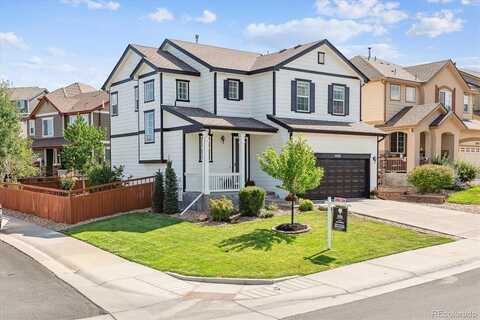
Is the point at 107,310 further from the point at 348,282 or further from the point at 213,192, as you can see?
the point at 213,192

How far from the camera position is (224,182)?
22.5m

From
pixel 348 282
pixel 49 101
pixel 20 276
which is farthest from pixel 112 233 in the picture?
pixel 49 101

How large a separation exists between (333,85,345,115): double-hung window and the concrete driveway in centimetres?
588

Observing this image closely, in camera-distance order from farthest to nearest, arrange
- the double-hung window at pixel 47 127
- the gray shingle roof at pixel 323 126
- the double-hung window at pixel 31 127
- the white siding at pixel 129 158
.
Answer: the double-hung window at pixel 31 127 → the double-hung window at pixel 47 127 → the white siding at pixel 129 158 → the gray shingle roof at pixel 323 126

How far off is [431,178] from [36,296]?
65.1ft

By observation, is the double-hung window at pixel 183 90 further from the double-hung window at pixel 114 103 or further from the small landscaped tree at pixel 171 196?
the double-hung window at pixel 114 103

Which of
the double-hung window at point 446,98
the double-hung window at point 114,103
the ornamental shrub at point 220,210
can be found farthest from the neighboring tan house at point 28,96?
the ornamental shrub at point 220,210

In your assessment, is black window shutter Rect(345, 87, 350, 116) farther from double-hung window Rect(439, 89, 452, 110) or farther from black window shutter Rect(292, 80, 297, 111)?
double-hung window Rect(439, 89, 452, 110)

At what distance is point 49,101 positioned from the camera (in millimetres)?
47219

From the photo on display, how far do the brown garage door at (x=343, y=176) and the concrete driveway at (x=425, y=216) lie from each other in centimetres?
174

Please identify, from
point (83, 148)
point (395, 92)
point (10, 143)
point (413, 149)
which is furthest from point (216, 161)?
point (395, 92)

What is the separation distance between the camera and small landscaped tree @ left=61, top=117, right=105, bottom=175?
31297 mm

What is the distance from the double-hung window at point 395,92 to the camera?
3508cm

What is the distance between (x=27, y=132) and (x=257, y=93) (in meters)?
35.3
